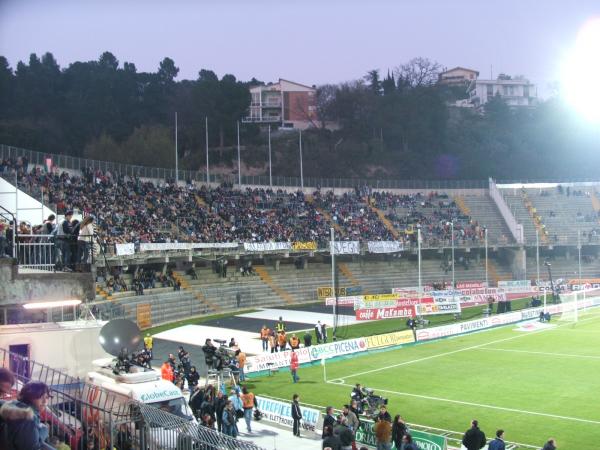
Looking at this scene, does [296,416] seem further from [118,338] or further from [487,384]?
[487,384]

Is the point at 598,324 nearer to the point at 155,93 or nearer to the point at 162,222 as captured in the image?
the point at 162,222

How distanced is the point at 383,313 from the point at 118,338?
113ft

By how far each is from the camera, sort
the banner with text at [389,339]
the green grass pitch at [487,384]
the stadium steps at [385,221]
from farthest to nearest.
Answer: the stadium steps at [385,221], the banner with text at [389,339], the green grass pitch at [487,384]

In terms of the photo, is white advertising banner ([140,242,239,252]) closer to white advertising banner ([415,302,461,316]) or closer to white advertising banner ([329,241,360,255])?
white advertising banner ([329,241,360,255])

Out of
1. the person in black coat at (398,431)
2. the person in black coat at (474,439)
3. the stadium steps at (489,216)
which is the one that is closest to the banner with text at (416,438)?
the person in black coat at (398,431)

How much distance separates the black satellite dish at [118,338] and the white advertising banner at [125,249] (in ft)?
97.1

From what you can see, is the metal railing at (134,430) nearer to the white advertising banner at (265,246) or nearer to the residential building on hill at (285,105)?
the white advertising banner at (265,246)

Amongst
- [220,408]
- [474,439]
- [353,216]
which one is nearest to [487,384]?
[474,439]

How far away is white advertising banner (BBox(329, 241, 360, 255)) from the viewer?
6741 centimetres

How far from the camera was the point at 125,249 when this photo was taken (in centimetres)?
4816

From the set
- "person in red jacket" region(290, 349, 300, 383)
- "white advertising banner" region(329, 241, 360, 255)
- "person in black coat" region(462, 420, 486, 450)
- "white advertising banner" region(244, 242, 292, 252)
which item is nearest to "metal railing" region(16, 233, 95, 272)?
"person in black coat" region(462, 420, 486, 450)

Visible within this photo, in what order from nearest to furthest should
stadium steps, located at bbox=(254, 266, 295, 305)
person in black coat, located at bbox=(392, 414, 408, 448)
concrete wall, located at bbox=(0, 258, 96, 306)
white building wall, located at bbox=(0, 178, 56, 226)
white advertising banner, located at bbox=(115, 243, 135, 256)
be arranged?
concrete wall, located at bbox=(0, 258, 96, 306), person in black coat, located at bbox=(392, 414, 408, 448), white building wall, located at bbox=(0, 178, 56, 226), white advertising banner, located at bbox=(115, 243, 135, 256), stadium steps, located at bbox=(254, 266, 295, 305)

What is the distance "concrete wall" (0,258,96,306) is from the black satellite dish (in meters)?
2.21

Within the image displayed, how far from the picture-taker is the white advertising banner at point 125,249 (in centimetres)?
4753
